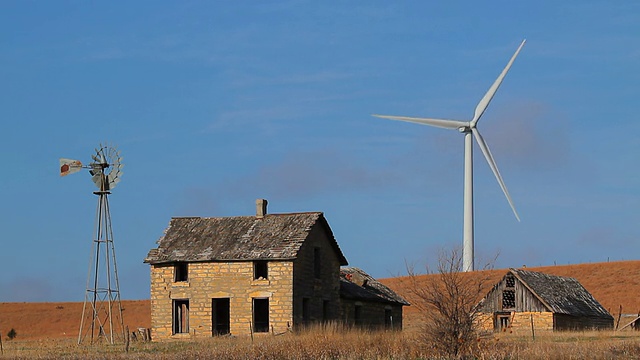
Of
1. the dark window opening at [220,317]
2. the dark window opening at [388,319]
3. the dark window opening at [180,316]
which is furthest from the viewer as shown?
the dark window opening at [388,319]

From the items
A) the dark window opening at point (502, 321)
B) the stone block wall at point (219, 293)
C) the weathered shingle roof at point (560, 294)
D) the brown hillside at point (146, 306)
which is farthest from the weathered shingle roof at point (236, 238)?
the brown hillside at point (146, 306)

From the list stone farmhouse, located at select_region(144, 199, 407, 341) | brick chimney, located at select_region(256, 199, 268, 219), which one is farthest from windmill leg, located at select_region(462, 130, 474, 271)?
brick chimney, located at select_region(256, 199, 268, 219)

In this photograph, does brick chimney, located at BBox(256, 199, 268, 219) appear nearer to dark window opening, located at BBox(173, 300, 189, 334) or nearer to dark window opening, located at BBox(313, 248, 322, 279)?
dark window opening, located at BBox(313, 248, 322, 279)

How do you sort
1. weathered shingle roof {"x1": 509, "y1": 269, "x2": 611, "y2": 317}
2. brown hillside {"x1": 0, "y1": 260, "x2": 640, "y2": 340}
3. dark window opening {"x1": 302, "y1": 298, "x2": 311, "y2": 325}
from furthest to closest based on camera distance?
1. brown hillside {"x1": 0, "y1": 260, "x2": 640, "y2": 340}
2. weathered shingle roof {"x1": 509, "y1": 269, "x2": 611, "y2": 317}
3. dark window opening {"x1": 302, "y1": 298, "x2": 311, "y2": 325}

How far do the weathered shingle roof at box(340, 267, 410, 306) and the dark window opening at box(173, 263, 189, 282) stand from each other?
6.78 meters

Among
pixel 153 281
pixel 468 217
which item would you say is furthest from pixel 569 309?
pixel 153 281

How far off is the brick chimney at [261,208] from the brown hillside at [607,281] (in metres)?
28.8

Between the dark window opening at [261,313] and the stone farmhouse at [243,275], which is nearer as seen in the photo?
the stone farmhouse at [243,275]

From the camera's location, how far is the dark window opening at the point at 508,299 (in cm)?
5262

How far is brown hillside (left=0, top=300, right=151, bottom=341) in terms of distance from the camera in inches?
2847

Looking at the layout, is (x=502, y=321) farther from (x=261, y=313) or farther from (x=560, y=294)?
(x=261, y=313)

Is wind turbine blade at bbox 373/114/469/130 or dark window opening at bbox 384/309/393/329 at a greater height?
wind turbine blade at bbox 373/114/469/130

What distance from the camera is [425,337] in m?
27.9

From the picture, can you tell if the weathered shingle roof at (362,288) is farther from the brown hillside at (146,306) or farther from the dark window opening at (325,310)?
the brown hillside at (146,306)
